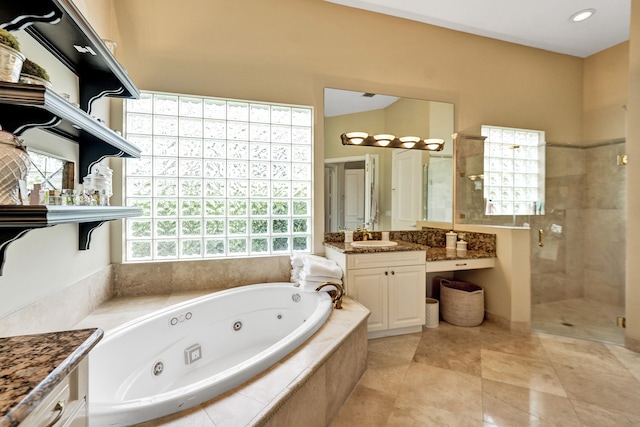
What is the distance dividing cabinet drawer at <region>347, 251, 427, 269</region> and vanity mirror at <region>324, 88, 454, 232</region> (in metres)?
0.52

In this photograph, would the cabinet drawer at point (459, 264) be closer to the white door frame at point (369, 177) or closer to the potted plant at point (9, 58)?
the white door frame at point (369, 177)

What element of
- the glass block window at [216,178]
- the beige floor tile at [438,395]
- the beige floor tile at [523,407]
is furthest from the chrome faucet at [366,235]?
the beige floor tile at [523,407]

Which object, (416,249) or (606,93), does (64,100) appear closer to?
(416,249)

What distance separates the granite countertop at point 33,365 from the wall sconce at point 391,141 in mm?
2491

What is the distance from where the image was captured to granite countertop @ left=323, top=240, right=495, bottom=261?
2422 mm

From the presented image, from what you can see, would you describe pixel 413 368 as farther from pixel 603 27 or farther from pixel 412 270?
pixel 603 27

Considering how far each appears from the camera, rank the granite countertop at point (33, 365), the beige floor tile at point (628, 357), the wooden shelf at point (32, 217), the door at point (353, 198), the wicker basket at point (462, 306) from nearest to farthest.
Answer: the granite countertop at point (33, 365) < the wooden shelf at point (32, 217) < the beige floor tile at point (628, 357) < the wicker basket at point (462, 306) < the door at point (353, 198)

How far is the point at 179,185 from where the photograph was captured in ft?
7.95

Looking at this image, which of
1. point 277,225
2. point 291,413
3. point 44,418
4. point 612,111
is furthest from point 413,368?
point 612,111

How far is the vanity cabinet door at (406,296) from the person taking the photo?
8.07ft

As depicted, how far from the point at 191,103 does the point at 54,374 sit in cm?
233

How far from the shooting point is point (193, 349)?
6.29ft

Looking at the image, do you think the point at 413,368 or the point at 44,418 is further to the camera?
the point at 413,368

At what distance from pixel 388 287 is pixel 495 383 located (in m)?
0.93
